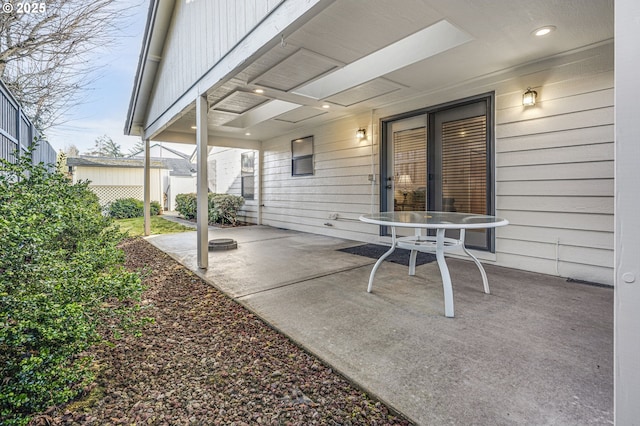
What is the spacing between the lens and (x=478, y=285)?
3152mm

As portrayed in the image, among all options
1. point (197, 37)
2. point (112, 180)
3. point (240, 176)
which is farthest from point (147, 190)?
point (112, 180)

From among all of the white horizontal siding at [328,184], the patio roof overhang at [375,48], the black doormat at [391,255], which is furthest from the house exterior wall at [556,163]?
the white horizontal siding at [328,184]

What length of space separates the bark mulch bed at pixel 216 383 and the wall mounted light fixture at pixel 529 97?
3.74 m

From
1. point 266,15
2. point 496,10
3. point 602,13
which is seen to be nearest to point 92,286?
point 266,15

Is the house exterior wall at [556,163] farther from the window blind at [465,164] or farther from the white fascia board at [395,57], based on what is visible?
the white fascia board at [395,57]

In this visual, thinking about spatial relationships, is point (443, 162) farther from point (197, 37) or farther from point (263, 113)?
point (197, 37)

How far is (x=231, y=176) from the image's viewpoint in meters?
10.4

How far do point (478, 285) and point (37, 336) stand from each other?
11.2 ft

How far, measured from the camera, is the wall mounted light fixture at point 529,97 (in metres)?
3.54

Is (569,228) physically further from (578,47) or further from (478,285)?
(578,47)

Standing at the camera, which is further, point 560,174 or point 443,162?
point 443,162

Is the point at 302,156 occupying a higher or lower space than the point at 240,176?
higher

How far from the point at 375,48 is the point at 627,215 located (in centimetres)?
296

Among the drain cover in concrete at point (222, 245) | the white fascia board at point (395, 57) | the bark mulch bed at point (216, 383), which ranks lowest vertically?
the bark mulch bed at point (216, 383)
